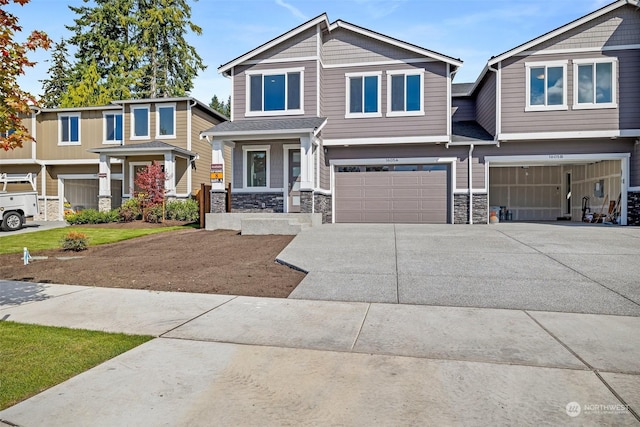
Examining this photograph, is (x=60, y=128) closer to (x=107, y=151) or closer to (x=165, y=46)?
(x=107, y=151)

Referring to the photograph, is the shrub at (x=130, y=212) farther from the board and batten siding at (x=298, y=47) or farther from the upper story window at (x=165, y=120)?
the board and batten siding at (x=298, y=47)

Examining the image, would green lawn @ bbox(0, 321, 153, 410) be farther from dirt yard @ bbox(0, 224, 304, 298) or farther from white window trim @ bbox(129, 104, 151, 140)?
white window trim @ bbox(129, 104, 151, 140)

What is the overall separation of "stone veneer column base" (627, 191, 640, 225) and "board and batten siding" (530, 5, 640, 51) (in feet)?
18.3

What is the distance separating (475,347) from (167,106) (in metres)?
20.2

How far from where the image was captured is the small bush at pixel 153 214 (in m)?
16.9

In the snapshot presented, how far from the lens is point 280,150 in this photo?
16.2m

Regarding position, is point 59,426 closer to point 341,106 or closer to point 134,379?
point 134,379

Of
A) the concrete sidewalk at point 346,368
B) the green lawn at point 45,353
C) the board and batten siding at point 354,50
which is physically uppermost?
the board and batten siding at point 354,50

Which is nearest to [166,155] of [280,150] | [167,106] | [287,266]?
[167,106]

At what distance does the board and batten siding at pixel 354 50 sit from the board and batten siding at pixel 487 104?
3300mm

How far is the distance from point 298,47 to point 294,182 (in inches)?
214

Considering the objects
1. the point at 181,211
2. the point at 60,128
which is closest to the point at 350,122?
the point at 181,211

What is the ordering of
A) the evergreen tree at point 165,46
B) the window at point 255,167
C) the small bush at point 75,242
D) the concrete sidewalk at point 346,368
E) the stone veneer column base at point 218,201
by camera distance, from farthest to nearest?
1. the evergreen tree at point 165,46
2. the window at point 255,167
3. the stone veneer column base at point 218,201
4. the small bush at point 75,242
5. the concrete sidewalk at point 346,368

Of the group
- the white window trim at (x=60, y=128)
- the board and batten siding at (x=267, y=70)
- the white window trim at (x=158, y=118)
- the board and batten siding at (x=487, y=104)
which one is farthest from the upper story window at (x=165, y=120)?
the board and batten siding at (x=487, y=104)
